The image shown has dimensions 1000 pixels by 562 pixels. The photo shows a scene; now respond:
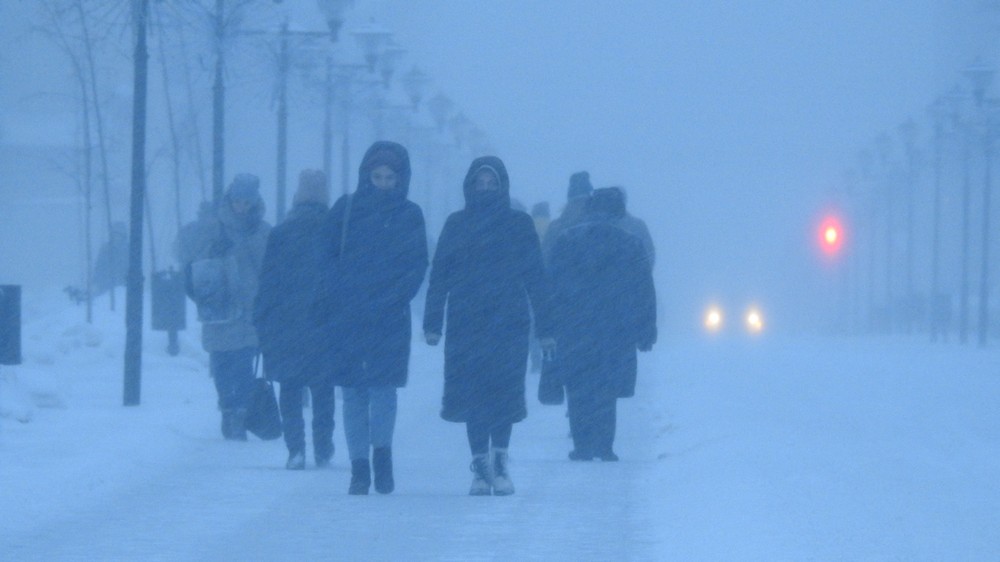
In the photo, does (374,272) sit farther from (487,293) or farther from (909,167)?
(909,167)

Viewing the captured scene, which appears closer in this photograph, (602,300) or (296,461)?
(296,461)

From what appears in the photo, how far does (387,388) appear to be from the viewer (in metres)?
9.98

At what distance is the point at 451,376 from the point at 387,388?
384mm

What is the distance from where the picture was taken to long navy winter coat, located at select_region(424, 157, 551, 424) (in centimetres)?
984

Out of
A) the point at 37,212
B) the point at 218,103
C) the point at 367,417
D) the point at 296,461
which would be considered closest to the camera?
the point at 367,417

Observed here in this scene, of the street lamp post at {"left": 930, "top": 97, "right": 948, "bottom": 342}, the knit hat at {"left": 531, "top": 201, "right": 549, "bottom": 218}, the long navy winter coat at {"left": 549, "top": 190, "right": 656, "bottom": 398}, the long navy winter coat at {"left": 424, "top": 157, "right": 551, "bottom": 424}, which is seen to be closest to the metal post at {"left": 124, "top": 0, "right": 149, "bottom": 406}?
the long navy winter coat at {"left": 549, "top": 190, "right": 656, "bottom": 398}

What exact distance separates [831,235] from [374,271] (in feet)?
88.2

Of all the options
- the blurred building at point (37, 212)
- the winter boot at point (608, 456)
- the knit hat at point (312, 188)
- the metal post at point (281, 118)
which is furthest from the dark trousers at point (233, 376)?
the blurred building at point (37, 212)

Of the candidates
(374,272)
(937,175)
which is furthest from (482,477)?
(937,175)

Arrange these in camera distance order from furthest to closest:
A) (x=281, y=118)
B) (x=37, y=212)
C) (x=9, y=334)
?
(x=37, y=212)
(x=281, y=118)
(x=9, y=334)

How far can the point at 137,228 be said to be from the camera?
1493cm

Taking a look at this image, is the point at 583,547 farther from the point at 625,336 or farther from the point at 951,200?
the point at 951,200

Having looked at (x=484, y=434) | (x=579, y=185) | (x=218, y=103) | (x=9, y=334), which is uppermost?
(x=218, y=103)

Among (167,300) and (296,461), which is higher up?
(167,300)
